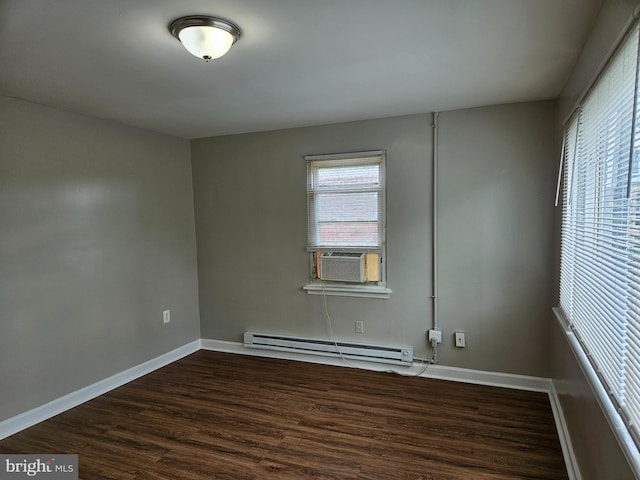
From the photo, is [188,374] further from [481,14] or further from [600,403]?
[481,14]

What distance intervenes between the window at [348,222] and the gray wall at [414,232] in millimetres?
99

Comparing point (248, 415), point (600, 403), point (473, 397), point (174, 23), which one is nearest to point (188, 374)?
point (248, 415)

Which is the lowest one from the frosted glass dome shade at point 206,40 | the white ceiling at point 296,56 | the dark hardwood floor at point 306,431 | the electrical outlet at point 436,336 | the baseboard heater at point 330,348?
the dark hardwood floor at point 306,431

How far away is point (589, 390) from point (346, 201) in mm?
2343

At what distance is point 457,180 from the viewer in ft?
10.6

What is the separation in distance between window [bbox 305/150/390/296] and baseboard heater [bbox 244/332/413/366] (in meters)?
0.51

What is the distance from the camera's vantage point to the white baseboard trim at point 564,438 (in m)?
2.03

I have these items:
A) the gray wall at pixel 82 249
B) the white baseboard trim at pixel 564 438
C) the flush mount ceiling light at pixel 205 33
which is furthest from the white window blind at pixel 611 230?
the gray wall at pixel 82 249

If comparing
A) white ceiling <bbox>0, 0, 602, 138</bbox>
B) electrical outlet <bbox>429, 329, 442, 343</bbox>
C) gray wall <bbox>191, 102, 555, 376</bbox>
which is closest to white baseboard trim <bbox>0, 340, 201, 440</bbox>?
gray wall <bbox>191, 102, 555, 376</bbox>

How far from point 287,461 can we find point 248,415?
25.1 inches

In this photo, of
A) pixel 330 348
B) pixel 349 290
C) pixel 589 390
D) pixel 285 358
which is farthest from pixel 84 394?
pixel 589 390

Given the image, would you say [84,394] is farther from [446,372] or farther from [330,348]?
[446,372]

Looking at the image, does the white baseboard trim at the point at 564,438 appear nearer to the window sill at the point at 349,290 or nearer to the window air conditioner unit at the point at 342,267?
the window sill at the point at 349,290

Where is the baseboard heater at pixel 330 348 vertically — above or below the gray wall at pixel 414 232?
below
